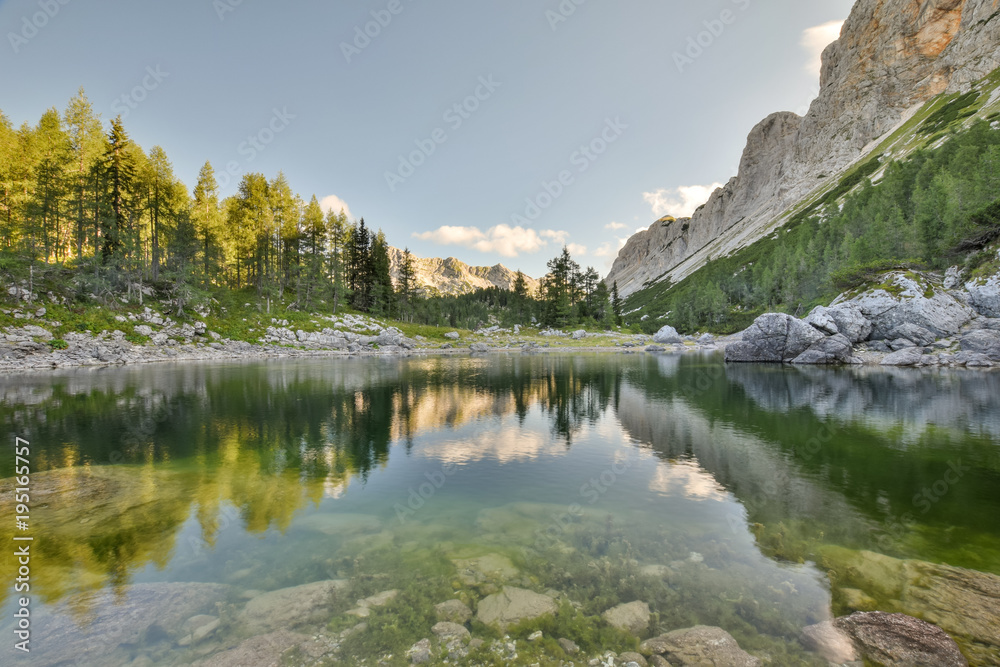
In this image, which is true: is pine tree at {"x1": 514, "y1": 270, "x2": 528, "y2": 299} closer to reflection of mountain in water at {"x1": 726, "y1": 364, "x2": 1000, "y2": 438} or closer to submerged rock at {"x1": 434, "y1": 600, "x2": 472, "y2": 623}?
reflection of mountain in water at {"x1": 726, "y1": 364, "x2": 1000, "y2": 438}

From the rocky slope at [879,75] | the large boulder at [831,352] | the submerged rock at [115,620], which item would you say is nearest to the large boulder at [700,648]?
the submerged rock at [115,620]

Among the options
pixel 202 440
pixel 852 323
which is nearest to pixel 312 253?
pixel 202 440

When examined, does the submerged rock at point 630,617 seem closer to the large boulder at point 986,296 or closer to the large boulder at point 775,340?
the large boulder at point 775,340

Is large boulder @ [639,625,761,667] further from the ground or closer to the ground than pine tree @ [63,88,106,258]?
closer to the ground

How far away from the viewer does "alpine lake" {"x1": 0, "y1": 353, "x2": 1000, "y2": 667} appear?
6957mm

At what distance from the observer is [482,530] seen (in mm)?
11062

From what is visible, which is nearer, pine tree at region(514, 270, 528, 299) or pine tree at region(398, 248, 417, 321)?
pine tree at region(398, 248, 417, 321)

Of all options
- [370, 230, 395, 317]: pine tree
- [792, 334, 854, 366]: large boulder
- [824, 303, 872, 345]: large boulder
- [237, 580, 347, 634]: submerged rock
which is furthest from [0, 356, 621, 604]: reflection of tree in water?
[370, 230, 395, 317]: pine tree

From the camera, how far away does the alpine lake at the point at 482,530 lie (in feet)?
22.8

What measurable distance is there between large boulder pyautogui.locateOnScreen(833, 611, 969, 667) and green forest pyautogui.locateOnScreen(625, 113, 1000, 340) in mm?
63878

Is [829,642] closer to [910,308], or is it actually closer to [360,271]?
[910,308]

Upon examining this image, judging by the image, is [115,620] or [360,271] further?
[360,271]

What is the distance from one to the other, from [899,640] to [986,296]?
198 ft

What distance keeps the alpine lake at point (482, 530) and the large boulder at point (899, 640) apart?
1.28ft
